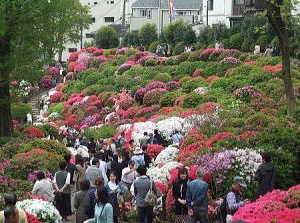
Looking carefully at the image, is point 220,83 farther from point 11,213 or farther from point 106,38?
point 106,38

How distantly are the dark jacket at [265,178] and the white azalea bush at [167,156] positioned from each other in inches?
253

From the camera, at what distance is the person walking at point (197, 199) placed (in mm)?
14141

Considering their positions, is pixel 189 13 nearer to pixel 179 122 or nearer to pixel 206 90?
pixel 206 90

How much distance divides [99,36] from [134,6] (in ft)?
59.6

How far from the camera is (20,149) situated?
82.3 ft

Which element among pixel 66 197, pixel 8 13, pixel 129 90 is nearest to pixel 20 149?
pixel 8 13

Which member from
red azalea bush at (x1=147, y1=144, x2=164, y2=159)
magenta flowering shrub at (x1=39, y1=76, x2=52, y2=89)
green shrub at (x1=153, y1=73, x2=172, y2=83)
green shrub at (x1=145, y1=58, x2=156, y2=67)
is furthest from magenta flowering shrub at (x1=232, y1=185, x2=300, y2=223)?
magenta flowering shrub at (x1=39, y1=76, x2=52, y2=89)

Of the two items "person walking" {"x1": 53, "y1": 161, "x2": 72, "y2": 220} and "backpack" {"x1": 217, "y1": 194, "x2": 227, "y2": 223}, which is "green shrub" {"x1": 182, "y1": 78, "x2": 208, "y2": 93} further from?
"backpack" {"x1": 217, "y1": 194, "x2": 227, "y2": 223}

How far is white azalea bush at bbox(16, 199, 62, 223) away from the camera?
14133 millimetres

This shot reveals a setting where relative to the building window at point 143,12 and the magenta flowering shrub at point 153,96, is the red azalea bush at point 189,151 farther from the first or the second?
the building window at point 143,12

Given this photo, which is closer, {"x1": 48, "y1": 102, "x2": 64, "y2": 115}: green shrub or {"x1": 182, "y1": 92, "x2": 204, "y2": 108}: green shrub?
{"x1": 182, "y1": 92, "x2": 204, "y2": 108}: green shrub

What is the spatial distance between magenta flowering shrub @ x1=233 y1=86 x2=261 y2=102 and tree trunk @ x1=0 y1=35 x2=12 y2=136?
32.2ft

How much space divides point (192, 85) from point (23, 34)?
12.9 m

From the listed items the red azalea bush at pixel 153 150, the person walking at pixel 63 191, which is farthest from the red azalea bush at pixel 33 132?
the person walking at pixel 63 191
